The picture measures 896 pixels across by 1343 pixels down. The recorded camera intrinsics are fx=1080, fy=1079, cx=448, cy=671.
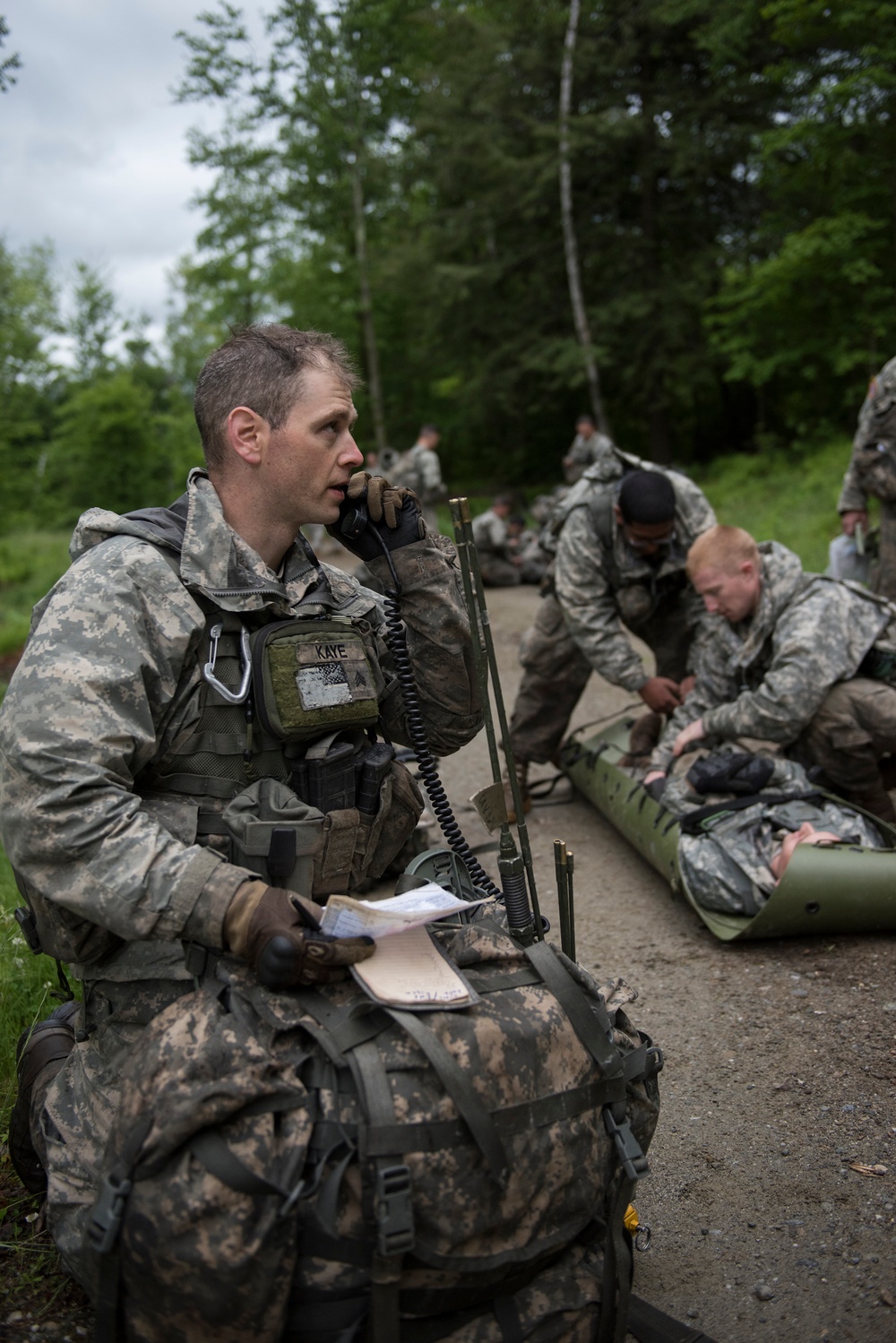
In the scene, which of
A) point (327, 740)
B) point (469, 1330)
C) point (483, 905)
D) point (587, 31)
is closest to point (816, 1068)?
point (483, 905)

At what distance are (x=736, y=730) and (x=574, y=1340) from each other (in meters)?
3.04

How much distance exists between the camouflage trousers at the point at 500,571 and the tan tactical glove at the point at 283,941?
38.8ft

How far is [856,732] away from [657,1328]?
2901 millimetres

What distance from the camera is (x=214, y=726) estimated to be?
2523 mm

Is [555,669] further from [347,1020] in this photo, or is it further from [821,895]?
[347,1020]

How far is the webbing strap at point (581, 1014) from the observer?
Answer: 7.25 ft

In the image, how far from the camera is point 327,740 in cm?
268

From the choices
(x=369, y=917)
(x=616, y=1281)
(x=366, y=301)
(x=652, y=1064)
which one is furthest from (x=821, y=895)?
(x=366, y=301)

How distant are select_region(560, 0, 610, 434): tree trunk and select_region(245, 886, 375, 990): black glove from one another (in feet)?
63.5

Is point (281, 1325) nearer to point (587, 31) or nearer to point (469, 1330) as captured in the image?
point (469, 1330)

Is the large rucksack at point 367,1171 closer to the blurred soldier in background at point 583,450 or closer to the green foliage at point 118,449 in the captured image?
the blurred soldier in background at point 583,450

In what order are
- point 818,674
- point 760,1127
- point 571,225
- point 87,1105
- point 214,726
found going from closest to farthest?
1. point 87,1105
2. point 214,726
3. point 760,1127
4. point 818,674
5. point 571,225

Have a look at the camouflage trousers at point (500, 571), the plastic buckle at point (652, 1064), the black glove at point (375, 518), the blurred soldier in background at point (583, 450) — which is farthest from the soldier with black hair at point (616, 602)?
the blurred soldier in background at point (583, 450)

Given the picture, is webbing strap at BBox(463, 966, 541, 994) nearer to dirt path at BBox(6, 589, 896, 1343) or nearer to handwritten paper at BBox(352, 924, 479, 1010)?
handwritten paper at BBox(352, 924, 479, 1010)
